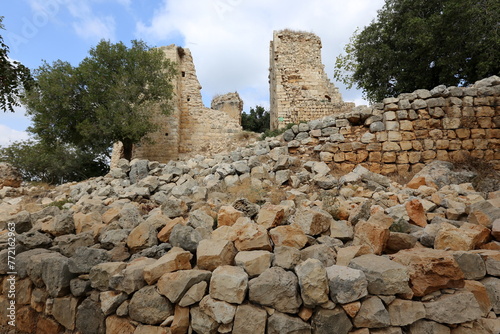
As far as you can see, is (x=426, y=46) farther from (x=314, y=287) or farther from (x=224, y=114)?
(x=314, y=287)

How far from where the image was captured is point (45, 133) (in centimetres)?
985

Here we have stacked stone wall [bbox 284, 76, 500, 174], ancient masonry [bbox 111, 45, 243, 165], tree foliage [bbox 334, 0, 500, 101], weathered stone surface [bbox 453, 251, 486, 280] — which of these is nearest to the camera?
weathered stone surface [bbox 453, 251, 486, 280]

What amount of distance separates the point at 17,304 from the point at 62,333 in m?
0.71

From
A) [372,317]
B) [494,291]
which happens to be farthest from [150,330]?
[494,291]

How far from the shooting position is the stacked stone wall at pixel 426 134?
570 cm

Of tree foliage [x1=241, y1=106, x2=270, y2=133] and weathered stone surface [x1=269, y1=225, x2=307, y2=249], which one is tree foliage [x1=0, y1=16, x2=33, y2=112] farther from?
tree foliage [x1=241, y1=106, x2=270, y2=133]

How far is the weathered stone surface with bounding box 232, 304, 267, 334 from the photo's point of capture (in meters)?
1.93

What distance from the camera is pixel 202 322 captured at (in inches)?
79.4

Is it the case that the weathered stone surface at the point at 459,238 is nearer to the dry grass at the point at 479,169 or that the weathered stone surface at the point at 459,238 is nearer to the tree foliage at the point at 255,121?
the dry grass at the point at 479,169

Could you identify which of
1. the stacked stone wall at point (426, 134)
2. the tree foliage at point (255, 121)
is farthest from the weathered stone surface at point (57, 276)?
the tree foliage at point (255, 121)

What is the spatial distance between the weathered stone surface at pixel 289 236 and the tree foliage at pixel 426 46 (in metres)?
9.95

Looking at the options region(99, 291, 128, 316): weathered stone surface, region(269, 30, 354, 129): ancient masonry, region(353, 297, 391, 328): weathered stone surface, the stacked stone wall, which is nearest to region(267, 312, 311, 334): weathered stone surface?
region(353, 297, 391, 328): weathered stone surface

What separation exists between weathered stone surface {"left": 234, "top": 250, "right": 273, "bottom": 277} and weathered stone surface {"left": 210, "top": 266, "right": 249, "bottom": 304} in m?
0.08

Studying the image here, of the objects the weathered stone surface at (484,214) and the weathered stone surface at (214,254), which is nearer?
the weathered stone surface at (214,254)
